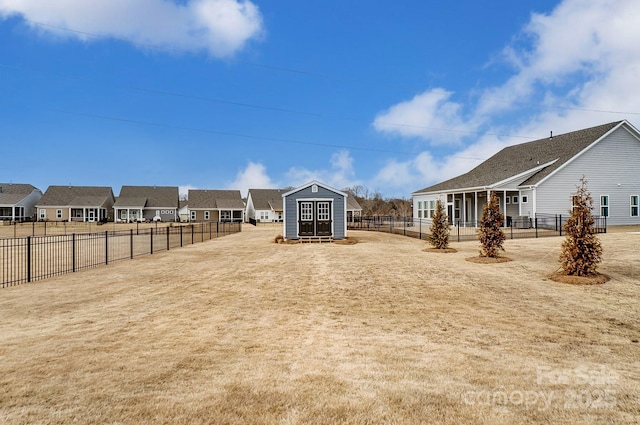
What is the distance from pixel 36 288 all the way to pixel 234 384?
8408mm

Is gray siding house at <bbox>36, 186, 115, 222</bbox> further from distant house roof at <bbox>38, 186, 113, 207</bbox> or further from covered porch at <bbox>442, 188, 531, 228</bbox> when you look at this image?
covered porch at <bbox>442, 188, 531, 228</bbox>

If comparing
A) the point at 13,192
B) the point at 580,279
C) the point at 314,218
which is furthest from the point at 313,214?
the point at 13,192

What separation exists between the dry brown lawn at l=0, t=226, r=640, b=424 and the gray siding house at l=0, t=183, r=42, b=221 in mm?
64234

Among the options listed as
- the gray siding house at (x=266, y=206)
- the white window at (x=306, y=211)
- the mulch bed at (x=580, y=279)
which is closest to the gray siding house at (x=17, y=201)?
the gray siding house at (x=266, y=206)

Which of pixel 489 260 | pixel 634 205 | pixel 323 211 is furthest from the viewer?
pixel 634 205

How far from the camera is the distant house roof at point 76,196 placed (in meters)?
61.2

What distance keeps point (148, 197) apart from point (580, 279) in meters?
65.5

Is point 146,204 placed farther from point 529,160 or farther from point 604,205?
point 604,205

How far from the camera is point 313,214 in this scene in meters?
25.1

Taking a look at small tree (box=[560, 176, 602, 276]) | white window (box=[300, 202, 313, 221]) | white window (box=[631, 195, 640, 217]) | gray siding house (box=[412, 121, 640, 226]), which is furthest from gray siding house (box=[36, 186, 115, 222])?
white window (box=[631, 195, 640, 217])

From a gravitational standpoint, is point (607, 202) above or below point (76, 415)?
above

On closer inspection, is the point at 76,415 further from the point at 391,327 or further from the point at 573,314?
the point at 573,314

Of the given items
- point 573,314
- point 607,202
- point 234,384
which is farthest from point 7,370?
point 607,202

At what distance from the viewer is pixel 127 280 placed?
10766mm
